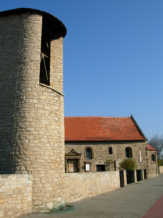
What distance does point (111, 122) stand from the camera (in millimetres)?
35250

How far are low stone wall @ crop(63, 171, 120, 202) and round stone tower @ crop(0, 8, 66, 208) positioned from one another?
1521 mm

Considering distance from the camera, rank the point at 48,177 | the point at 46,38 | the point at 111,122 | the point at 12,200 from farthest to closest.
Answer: the point at 111,122
the point at 46,38
the point at 48,177
the point at 12,200

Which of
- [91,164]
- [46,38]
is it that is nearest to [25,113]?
[46,38]

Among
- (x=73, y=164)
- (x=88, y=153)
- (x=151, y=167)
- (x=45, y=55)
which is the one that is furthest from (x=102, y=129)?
(x=45, y=55)

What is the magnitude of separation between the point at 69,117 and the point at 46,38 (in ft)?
76.0

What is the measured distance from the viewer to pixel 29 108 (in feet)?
34.4

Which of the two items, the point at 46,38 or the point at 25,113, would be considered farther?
the point at 46,38

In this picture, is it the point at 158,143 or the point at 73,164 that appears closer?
the point at 73,164

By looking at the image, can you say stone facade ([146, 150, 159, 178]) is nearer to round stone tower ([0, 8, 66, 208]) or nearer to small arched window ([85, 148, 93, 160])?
small arched window ([85, 148, 93, 160])

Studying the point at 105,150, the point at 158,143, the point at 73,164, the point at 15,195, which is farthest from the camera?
the point at 158,143

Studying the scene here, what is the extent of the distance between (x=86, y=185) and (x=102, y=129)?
19.4 m

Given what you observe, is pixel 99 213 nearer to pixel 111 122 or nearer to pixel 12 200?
pixel 12 200

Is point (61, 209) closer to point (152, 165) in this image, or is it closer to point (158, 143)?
point (152, 165)

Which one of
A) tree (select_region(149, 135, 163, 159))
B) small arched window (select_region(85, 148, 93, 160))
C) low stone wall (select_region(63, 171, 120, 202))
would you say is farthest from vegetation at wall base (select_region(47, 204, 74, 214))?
tree (select_region(149, 135, 163, 159))
